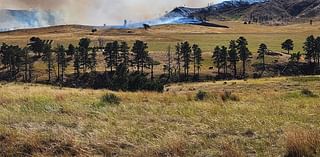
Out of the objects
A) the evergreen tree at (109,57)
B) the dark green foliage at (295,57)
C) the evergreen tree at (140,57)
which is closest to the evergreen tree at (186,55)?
the evergreen tree at (140,57)

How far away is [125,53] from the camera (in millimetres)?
171250

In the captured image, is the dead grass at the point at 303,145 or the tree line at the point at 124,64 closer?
the dead grass at the point at 303,145

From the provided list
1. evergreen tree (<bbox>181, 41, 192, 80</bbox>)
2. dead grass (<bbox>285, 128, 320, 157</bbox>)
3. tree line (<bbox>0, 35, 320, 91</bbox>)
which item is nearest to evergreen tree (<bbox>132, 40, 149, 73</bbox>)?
tree line (<bbox>0, 35, 320, 91</bbox>)

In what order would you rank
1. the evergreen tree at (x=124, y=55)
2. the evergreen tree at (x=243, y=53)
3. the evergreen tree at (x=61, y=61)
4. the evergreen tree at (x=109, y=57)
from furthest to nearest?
the evergreen tree at (x=124, y=55) → the evergreen tree at (x=243, y=53) → the evergreen tree at (x=109, y=57) → the evergreen tree at (x=61, y=61)

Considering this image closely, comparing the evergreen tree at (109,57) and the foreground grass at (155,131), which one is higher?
the evergreen tree at (109,57)

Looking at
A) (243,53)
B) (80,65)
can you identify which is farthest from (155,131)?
(80,65)

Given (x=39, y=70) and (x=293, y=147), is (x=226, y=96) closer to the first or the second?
(x=293, y=147)

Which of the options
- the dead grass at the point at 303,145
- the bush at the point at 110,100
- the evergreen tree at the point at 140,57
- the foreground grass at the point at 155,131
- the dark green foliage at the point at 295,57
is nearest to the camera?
the dead grass at the point at 303,145

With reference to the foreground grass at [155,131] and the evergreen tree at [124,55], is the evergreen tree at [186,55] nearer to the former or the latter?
the evergreen tree at [124,55]

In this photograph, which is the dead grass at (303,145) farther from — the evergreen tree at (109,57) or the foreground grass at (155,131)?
the evergreen tree at (109,57)

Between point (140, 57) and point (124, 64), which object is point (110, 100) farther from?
point (140, 57)

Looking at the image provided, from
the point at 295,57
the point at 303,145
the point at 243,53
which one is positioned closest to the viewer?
the point at 303,145

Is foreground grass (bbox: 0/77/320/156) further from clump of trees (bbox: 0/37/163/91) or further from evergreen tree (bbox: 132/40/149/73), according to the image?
evergreen tree (bbox: 132/40/149/73)

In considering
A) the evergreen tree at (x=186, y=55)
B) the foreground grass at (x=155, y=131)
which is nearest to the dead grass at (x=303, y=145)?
the foreground grass at (x=155, y=131)
